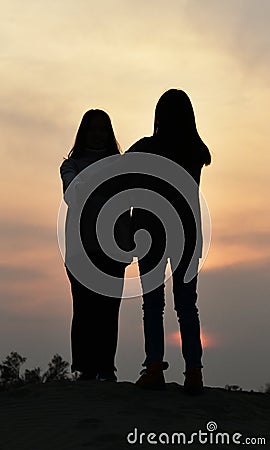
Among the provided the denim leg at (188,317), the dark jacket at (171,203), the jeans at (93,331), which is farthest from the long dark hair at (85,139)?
the denim leg at (188,317)

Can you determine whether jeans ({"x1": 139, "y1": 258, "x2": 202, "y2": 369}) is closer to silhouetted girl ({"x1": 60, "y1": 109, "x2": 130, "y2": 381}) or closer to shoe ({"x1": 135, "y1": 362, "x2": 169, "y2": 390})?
shoe ({"x1": 135, "y1": 362, "x2": 169, "y2": 390})

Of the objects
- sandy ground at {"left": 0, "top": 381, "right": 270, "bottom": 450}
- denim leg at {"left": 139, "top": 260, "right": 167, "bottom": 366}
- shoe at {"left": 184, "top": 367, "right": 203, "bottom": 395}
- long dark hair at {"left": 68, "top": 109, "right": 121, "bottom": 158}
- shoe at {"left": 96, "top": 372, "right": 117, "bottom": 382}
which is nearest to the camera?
sandy ground at {"left": 0, "top": 381, "right": 270, "bottom": 450}

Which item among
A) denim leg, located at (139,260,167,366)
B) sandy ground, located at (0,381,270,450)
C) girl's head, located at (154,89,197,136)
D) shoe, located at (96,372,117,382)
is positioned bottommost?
sandy ground, located at (0,381,270,450)

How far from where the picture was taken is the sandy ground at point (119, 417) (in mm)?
5918

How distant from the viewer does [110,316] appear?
7754 mm

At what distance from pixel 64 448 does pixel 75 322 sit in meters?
2.15

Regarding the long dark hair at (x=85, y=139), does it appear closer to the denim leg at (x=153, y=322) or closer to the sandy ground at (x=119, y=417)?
the denim leg at (x=153, y=322)

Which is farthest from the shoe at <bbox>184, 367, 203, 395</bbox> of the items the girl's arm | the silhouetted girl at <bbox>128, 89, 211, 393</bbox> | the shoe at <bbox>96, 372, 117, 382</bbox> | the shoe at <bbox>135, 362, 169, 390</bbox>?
the girl's arm

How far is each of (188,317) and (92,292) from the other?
104cm

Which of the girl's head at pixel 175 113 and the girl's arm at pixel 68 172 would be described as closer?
the girl's head at pixel 175 113

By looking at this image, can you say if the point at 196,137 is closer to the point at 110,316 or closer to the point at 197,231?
the point at 197,231

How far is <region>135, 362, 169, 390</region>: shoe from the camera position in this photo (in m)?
7.10

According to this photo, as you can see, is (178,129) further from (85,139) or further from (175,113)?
(85,139)

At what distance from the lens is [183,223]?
7027 millimetres
